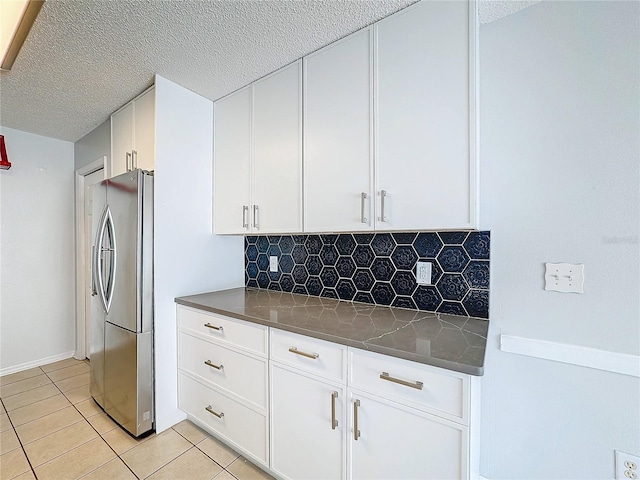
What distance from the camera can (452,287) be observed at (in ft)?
4.92

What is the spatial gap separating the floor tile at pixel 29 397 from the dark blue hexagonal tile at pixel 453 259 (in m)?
3.22

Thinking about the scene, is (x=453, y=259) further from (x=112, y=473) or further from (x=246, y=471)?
(x=112, y=473)

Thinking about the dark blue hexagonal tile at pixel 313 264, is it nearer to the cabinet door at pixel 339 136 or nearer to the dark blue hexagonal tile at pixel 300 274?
the dark blue hexagonal tile at pixel 300 274

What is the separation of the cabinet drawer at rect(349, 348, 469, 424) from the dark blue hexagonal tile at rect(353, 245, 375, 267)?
0.71 m

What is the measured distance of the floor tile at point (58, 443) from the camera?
169 centimetres

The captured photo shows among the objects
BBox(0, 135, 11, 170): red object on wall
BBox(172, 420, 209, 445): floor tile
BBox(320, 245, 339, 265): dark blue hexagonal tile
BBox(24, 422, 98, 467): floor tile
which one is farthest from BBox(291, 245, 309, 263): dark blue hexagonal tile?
BBox(0, 135, 11, 170): red object on wall

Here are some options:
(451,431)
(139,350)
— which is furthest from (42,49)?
(451,431)

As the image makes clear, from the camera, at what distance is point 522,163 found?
1318 millimetres

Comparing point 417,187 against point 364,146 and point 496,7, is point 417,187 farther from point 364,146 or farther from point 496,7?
point 496,7

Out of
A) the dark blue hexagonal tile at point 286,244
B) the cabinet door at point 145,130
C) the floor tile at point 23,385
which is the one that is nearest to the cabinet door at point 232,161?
the dark blue hexagonal tile at point 286,244

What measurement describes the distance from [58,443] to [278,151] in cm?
229

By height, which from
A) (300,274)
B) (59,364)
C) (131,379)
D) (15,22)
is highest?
(15,22)

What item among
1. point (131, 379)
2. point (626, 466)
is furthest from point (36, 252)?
point (626, 466)

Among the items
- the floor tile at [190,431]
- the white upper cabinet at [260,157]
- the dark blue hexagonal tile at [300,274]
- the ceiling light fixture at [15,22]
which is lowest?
the floor tile at [190,431]
